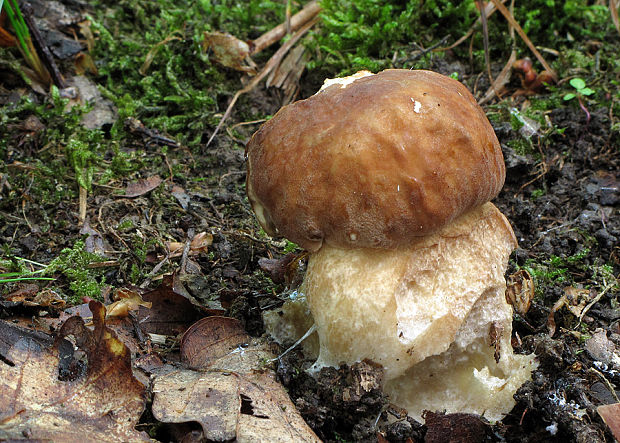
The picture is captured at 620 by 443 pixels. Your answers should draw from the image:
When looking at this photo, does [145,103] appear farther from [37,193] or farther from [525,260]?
[525,260]

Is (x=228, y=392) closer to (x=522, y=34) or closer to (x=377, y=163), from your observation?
(x=377, y=163)

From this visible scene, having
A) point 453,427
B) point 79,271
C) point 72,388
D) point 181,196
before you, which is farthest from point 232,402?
point 181,196

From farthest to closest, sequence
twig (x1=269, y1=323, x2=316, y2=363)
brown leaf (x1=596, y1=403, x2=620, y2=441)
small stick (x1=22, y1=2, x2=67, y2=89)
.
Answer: small stick (x1=22, y1=2, x2=67, y2=89) → twig (x1=269, y1=323, x2=316, y2=363) → brown leaf (x1=596, y1=403, x2=620, y2=441)

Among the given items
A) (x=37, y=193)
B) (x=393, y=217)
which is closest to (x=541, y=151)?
(x=393, y=217)

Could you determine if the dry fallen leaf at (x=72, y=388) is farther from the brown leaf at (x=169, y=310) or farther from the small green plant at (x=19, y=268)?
the small green plant at (x=19, y=268)

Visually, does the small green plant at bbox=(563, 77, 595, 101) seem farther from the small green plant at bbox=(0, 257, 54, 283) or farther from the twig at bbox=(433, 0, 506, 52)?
the small green plant at bbox=(0, 257, 54, 283)

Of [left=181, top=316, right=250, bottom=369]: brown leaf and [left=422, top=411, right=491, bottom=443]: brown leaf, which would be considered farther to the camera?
[left=181, top=316, right=250, bottom=369]: brown leaf

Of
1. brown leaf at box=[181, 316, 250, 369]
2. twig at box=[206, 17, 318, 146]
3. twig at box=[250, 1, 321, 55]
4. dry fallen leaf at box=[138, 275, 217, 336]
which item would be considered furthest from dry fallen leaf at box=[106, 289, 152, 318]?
twig at box=[250, 1, 321, 55]
